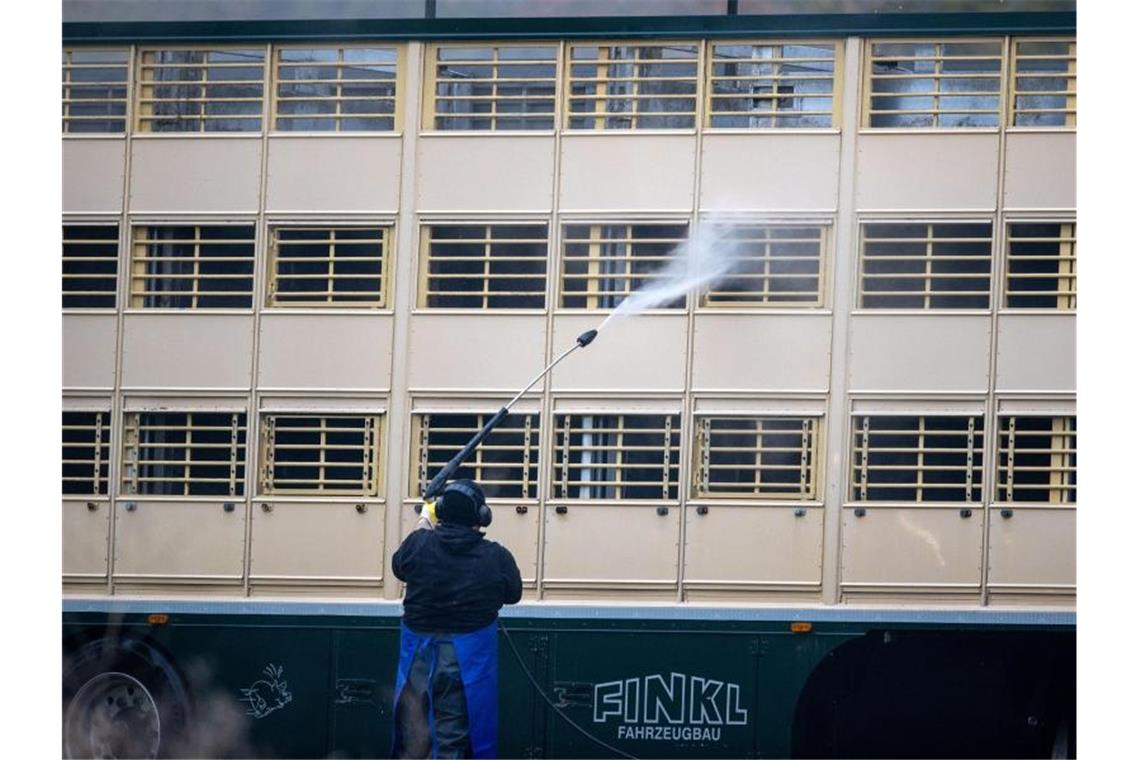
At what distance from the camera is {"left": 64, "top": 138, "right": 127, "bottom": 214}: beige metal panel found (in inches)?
231

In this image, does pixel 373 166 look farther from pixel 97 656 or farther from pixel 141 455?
pixel 97 656

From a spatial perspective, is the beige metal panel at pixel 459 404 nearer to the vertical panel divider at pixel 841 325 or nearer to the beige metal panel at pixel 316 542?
the beige metal panel at pixel 316 542

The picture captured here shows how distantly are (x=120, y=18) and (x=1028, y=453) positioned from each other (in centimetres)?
342

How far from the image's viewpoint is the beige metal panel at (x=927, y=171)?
5613 mm

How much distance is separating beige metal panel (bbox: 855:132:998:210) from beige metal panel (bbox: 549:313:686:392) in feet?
2.54

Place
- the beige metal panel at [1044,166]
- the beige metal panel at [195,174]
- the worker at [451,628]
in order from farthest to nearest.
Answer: the beige metal panel at [195,174] → the worker at [451,628] → the beige metal panel at [1044,166]

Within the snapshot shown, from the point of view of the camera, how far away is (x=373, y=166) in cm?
577

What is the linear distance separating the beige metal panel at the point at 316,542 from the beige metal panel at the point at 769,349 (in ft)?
4.12

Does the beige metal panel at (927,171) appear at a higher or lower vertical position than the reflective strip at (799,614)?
higher

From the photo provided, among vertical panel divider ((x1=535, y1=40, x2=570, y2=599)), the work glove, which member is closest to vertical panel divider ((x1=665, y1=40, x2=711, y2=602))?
vertical panel divider ((x1=535, y1=40, x2=570, y2=599))

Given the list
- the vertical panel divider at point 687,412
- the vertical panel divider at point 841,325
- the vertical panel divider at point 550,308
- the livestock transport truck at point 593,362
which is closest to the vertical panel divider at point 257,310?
the livestock transport truck at point 593,362

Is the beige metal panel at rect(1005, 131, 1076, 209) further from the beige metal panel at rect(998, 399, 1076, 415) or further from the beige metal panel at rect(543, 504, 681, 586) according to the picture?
the beige metal panel at rect(543, 504, 681, 586)

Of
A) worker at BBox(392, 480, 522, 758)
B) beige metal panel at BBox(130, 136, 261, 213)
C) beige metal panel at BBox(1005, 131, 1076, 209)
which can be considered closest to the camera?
beige metal panel at BBox(1005, 131, 1076, 209)

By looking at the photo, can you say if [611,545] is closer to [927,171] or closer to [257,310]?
[257,310]
